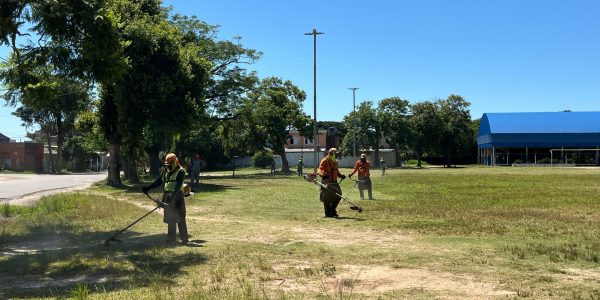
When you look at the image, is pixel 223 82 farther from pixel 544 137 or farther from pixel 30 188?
pixel 544 137

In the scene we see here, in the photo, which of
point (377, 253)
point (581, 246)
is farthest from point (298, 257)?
point (581, 246)

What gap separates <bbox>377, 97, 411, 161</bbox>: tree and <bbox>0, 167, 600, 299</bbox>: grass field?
60.1 m

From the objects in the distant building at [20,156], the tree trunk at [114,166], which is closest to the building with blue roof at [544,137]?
the tree trunk at [114,166]

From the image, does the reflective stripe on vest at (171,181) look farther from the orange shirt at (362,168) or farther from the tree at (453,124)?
the tree at (453,124)

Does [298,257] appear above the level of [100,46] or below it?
below

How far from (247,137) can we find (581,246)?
4577 centimetres

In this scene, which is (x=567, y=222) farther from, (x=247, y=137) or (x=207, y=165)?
(x=207, y=165)

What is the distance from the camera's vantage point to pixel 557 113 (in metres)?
81.6

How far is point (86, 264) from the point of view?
8.93m

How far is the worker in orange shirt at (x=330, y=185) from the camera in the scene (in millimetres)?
15180

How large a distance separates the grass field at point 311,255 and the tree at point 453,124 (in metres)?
65.6

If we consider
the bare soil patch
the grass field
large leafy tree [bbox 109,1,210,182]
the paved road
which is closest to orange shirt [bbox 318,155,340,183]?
the grass field

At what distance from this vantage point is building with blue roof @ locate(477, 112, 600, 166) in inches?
3068

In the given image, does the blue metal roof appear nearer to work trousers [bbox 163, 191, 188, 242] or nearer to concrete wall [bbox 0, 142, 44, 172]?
concrete wall [bbox 0, 142, 44, 172]
